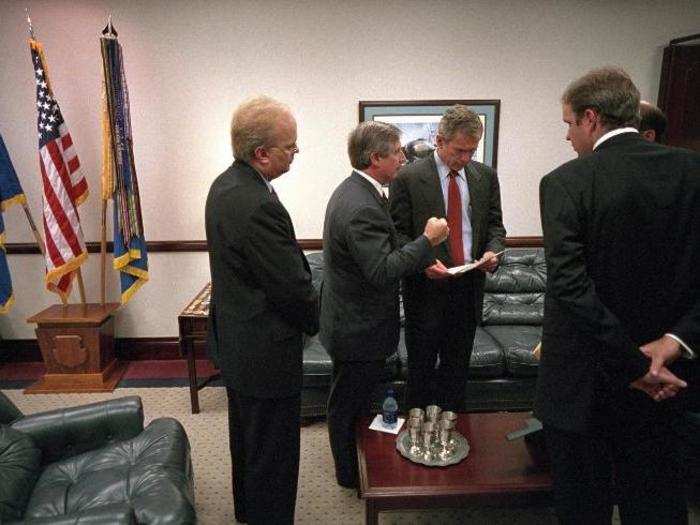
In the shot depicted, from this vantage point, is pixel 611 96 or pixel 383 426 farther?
pixel 383 426

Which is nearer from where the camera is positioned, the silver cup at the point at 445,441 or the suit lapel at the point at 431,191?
the silver cup at the point at 445,441

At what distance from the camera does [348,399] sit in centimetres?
214

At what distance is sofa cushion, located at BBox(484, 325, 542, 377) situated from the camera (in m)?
2.88

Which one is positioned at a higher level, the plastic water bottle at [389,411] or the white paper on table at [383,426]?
the plastic water bottle at [389,411]

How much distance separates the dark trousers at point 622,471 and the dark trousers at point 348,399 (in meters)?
0.77

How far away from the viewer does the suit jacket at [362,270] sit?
1.87 metres

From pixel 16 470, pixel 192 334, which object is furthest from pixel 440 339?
pixel 16 470

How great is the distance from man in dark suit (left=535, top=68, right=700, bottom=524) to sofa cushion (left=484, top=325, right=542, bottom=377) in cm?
138

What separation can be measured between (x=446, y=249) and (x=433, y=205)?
0.68 feet

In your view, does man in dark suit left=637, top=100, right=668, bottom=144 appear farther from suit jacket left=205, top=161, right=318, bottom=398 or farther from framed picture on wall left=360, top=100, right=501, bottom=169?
framed picture on wall left=360, top=100, right=501, bottom=169

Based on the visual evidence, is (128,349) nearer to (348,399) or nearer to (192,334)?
(192,334)

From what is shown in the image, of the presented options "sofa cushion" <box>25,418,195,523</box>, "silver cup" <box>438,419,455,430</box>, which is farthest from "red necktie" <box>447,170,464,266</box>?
"sofa cushion" <box>25,418,195,523</box>

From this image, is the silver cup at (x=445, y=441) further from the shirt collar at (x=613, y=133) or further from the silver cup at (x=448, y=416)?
the shirt collar at (x=613, y=133)

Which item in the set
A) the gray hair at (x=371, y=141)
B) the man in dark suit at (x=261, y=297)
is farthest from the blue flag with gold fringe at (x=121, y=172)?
the gray hair at (x=371, y=141)
